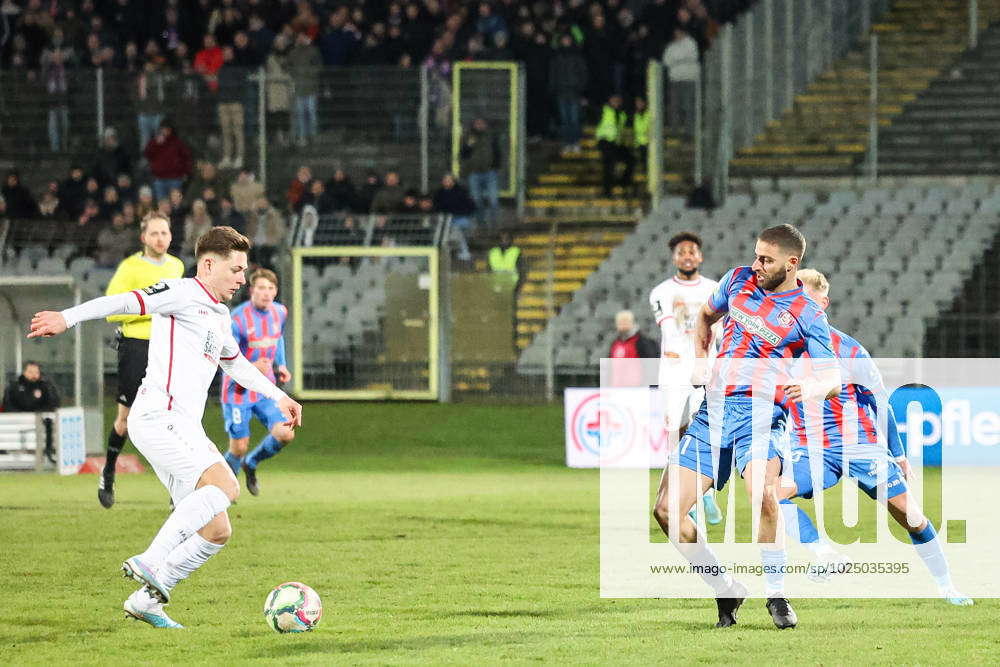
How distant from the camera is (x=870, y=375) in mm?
10602

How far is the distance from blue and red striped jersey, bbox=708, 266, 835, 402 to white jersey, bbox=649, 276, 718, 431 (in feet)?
12.7

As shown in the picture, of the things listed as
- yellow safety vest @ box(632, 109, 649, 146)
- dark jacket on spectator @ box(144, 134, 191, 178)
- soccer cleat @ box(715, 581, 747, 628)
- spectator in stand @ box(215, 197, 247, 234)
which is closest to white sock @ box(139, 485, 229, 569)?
soccer cleat @ box(715, 581, 747, 628)

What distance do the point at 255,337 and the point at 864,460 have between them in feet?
21.5

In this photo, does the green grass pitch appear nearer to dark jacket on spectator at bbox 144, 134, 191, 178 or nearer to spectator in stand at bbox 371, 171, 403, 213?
spectator in stand at bbox 371, 171, 403, 213

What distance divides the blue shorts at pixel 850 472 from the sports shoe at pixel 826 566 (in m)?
0.71

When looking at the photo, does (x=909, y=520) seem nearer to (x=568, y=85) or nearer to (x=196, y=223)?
(x=196, y=223)

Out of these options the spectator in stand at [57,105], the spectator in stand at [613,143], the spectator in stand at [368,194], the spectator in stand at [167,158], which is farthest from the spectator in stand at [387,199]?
the spectator in stand at [57,105]

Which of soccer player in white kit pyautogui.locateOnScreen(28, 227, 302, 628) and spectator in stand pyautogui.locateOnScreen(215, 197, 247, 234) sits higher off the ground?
spectator in stand pyautogui.locateOnScreen(215, 197, 247, 234)

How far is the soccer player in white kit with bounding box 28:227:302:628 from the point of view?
8.53 meters

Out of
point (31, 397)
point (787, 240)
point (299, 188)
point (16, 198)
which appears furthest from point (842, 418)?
point (16, 198)

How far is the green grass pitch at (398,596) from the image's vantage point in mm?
8180

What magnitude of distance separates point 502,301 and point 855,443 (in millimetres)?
14756

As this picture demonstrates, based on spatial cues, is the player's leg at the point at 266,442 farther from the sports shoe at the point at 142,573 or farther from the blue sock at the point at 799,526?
the sports shoe at the point at 142,573

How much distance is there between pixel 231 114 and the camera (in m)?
26.8
